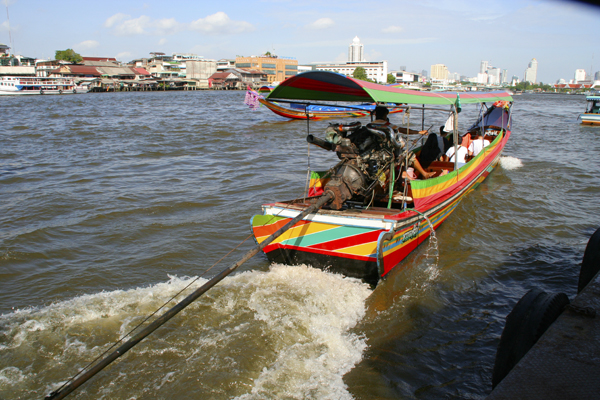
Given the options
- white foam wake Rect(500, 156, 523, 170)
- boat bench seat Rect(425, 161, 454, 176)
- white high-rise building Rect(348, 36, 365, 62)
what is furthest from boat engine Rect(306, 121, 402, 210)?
white high-rise building Rect(348, 36, 365, 62)

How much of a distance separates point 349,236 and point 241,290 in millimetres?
1441

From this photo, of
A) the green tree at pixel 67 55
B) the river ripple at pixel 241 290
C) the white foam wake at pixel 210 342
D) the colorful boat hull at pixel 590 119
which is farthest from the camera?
the green tree at pixel 67 55

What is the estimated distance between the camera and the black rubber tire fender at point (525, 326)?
Result: 2.71 m

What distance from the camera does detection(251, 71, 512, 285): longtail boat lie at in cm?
453

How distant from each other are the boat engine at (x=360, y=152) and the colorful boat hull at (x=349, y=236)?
41cm

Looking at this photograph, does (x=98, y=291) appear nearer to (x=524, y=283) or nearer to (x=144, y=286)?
(x=144, y=286)

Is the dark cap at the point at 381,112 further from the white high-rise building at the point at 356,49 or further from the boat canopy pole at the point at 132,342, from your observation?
the white high-rise building at the point at 356,49

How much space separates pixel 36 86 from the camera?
57.6m

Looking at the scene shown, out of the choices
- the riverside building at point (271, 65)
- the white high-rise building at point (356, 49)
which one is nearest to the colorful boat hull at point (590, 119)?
the riverside building at point (271, 65)

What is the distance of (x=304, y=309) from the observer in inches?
170

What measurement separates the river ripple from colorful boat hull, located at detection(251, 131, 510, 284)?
0.77 feet

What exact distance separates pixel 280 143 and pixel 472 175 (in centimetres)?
979

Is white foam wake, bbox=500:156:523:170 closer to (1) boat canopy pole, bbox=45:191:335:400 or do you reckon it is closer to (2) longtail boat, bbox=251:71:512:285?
(2) longtail boat, bbox=251:71:512:285

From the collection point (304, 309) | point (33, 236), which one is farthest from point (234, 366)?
point (33, 236)
